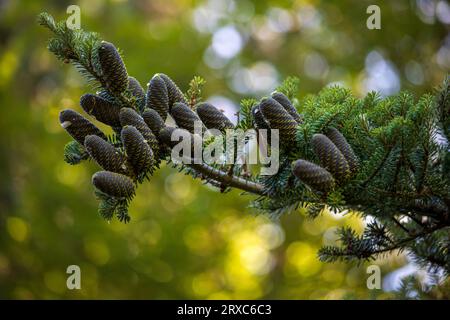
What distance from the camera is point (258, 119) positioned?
3.98 feet

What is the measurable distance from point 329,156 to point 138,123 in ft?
1.33

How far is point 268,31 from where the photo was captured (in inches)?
246

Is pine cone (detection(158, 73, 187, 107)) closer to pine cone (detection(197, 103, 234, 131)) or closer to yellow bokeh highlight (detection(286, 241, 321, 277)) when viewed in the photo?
pine cone (detection(197, 103, 234, 131))

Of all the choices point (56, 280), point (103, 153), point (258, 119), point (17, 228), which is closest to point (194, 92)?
point (258, 119)

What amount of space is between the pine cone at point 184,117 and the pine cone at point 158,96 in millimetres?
23

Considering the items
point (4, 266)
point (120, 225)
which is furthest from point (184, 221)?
point (4, 266)

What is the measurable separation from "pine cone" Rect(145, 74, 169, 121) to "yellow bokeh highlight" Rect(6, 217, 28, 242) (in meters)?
3.40

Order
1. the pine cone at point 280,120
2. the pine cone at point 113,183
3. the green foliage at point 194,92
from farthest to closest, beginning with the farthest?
the green foliage at point 194,92 < the pine cone at point 280,120 < the pine cone at point 113,183

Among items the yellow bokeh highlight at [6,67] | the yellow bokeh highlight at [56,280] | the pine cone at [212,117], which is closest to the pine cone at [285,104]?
the pine cone at [212,117]

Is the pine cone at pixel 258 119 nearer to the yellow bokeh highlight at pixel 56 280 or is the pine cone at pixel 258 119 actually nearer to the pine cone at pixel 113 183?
the pine cone at pixel 113 183

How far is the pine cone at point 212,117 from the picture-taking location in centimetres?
125

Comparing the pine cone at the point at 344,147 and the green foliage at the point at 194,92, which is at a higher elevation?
the green foliage at the point at 194,92

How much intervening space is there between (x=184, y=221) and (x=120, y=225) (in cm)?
62

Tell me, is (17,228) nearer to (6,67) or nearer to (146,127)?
(6,67)
